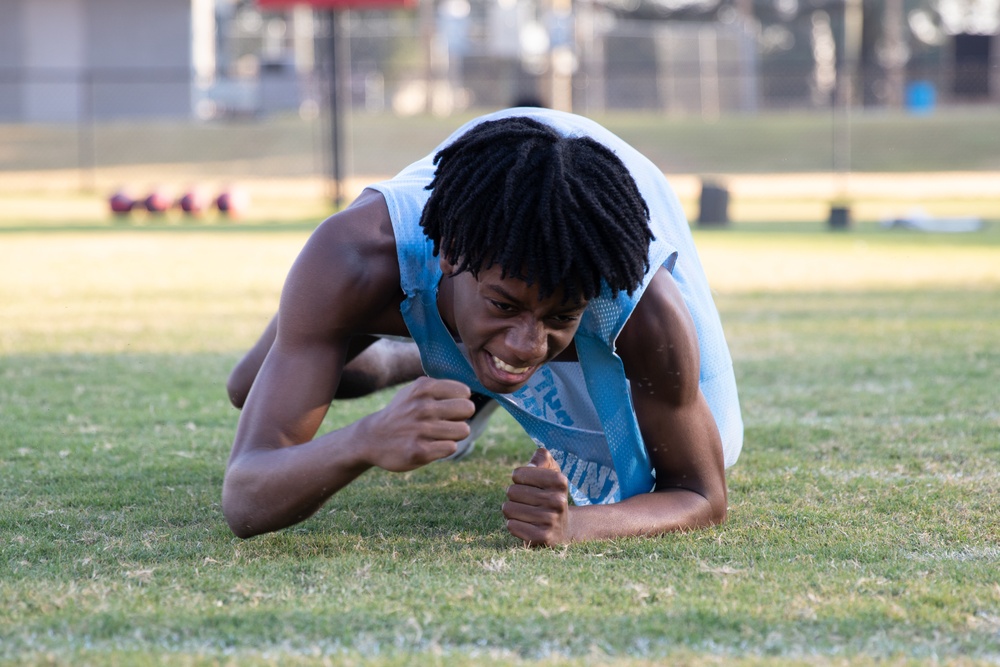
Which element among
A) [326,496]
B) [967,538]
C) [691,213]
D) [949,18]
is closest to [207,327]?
[326,496]

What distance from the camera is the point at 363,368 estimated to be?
406cm

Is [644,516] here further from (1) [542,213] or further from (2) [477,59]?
(2) [477,59]

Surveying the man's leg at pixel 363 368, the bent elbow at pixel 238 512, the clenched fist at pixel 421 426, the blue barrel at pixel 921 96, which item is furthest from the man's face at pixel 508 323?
the blue barrel at pixel 921 96

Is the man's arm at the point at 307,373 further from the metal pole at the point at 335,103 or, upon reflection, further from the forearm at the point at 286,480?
the metal pole at the point at 335,103

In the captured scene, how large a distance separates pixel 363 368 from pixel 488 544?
118cm

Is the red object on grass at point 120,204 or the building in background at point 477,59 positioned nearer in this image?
the red object on grass at point 120,204

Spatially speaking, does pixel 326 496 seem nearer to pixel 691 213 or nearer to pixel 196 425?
pixel 196 425

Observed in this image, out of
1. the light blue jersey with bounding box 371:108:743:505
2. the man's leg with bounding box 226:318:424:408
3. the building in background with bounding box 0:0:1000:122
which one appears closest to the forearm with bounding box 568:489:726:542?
the light blue jersey with bounding box 371:108:743:505

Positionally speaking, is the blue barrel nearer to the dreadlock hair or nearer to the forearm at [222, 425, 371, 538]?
the dreadlock hair

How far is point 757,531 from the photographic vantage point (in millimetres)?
3160

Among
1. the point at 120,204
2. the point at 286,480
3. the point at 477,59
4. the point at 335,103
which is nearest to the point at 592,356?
the point at 286,480

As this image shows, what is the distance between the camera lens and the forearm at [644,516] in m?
3.02

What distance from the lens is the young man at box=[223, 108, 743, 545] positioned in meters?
2.62

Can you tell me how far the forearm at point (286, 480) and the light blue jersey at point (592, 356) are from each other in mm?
447
